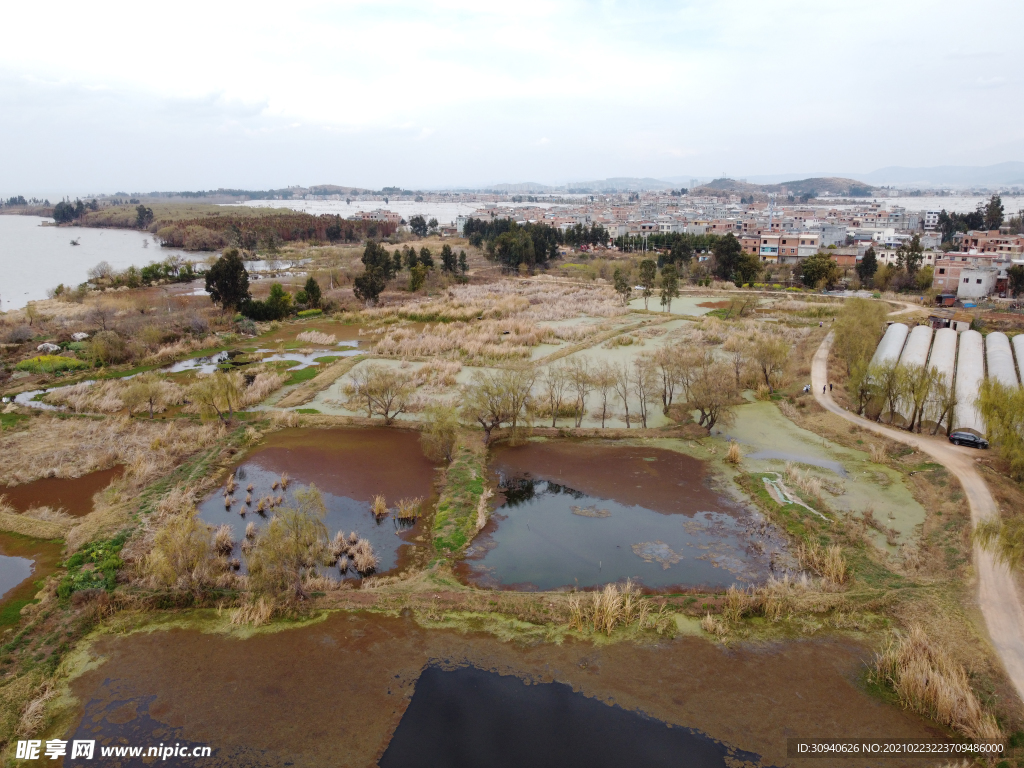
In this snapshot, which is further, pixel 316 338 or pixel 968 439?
pixel 316 338

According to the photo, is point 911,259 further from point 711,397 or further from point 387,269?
point 387,269

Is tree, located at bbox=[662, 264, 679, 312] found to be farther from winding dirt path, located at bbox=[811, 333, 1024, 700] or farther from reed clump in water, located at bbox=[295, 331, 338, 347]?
reed clump in water, located at bbox=[295, 331, 338, 347]

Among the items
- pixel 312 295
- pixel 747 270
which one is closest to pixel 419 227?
pixel 312 295

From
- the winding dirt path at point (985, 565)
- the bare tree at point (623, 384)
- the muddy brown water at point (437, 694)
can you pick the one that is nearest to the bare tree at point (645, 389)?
the bare tree at point (623, 384)

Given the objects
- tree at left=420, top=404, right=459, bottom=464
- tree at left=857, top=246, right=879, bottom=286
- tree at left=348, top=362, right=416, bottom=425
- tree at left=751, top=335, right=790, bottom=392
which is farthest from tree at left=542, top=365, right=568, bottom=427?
tree at left=857, top=246, right=879, bottom=286

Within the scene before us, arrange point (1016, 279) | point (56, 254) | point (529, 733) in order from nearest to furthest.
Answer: point (529, 733), point (1016, 279), point (56, 254)

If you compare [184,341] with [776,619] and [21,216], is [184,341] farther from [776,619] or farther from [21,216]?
[21,216]
